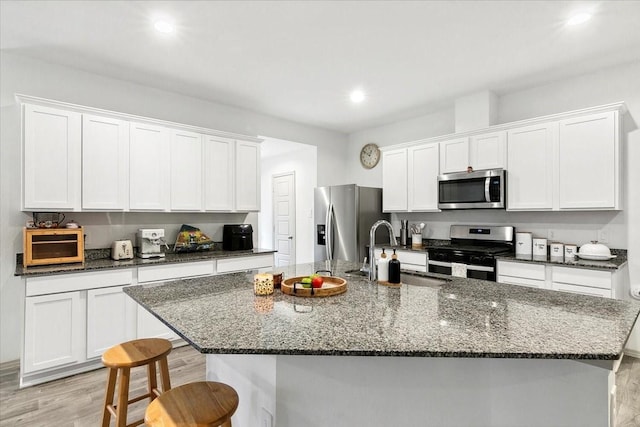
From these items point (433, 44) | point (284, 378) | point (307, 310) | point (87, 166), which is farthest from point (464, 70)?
point (87, 166)

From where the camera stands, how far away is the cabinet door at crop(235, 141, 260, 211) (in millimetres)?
4102

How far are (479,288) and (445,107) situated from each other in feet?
10.6

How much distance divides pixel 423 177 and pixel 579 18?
7.29 ft

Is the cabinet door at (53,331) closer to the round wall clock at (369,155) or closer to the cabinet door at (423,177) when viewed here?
the cabinet door at (423,177)

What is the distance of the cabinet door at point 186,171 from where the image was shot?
11.8 feet

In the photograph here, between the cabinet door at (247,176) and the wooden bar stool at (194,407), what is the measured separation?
9.45ft

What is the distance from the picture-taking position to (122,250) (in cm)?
324

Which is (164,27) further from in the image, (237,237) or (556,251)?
(556,251)

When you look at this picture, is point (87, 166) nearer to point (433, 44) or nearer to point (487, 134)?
point (433, 44)

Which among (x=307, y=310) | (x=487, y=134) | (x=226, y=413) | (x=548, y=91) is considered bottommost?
(x=226, y=413)

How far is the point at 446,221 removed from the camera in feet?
14.8

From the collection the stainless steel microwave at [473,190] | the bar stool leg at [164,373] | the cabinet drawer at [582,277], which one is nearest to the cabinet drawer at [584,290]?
the cabinet drawer at [582,277]

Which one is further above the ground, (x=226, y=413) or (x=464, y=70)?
(x=464, y=70)

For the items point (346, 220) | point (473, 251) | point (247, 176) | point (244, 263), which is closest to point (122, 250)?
point (244, 263)
